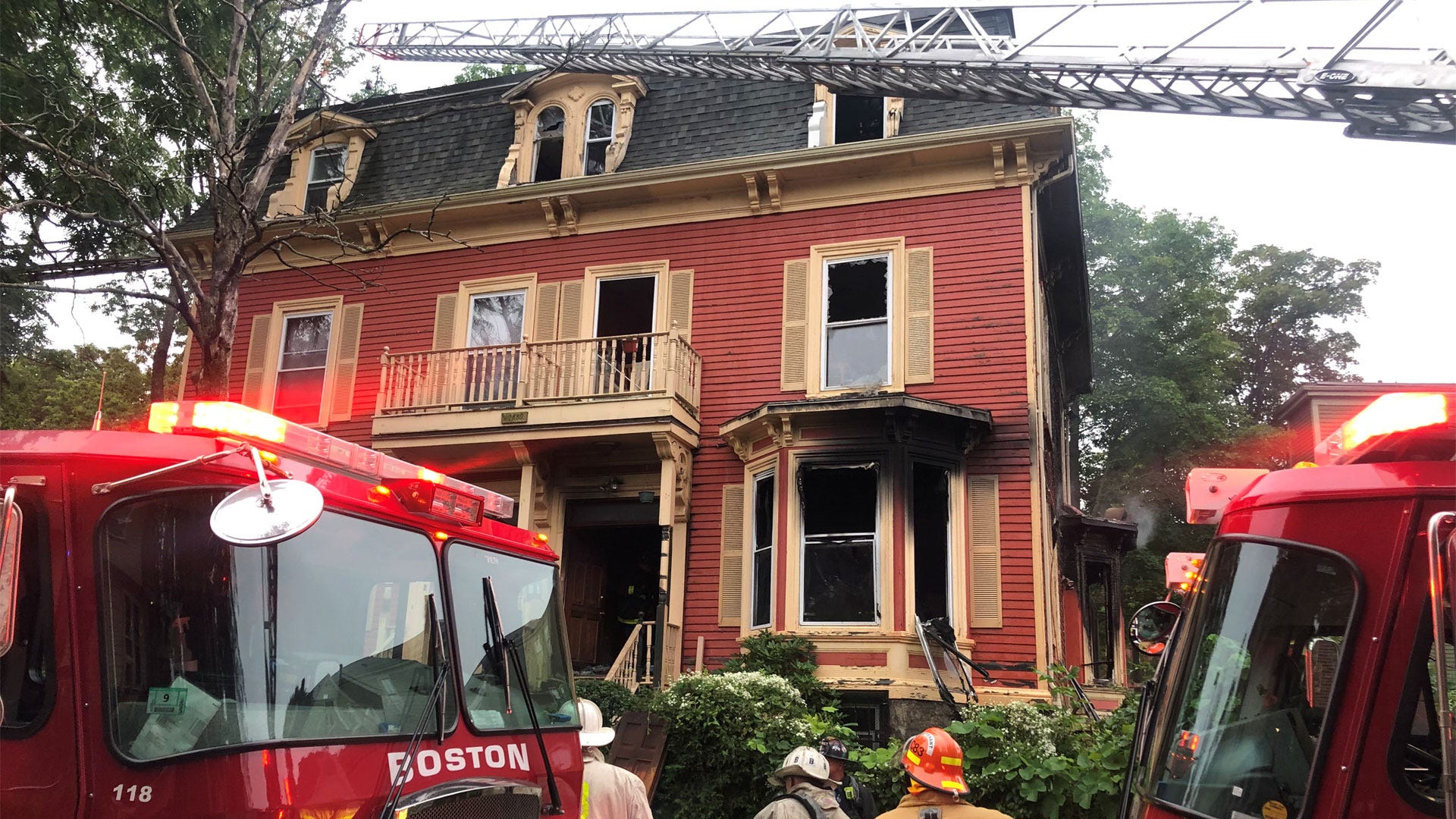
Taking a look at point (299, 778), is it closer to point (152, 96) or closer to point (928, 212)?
point (928, 212)

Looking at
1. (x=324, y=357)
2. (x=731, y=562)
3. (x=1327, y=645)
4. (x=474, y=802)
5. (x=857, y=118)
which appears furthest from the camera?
(x=324, y=357)

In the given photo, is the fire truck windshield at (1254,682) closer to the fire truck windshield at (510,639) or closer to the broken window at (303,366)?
the fire truck windshield at (510,639)

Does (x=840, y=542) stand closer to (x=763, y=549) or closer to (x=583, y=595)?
(x=763, y=549)

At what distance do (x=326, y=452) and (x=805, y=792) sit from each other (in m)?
2.93

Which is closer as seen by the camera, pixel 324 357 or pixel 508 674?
pixel 508 674

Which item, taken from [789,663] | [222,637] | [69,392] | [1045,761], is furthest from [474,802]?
[69,392]

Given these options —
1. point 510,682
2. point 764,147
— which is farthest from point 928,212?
point 510,682

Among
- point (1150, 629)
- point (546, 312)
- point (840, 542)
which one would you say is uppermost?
point (546, 312)

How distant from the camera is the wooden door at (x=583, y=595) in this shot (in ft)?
45.6

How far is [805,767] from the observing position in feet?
17.2

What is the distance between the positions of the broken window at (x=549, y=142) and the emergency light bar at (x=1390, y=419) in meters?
13.0

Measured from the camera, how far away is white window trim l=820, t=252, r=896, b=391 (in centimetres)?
1274

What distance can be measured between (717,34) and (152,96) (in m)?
7.89

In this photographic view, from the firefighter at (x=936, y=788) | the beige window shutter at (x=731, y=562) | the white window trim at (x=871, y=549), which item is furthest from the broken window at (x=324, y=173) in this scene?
the firefighter at (x=936, y=788)
